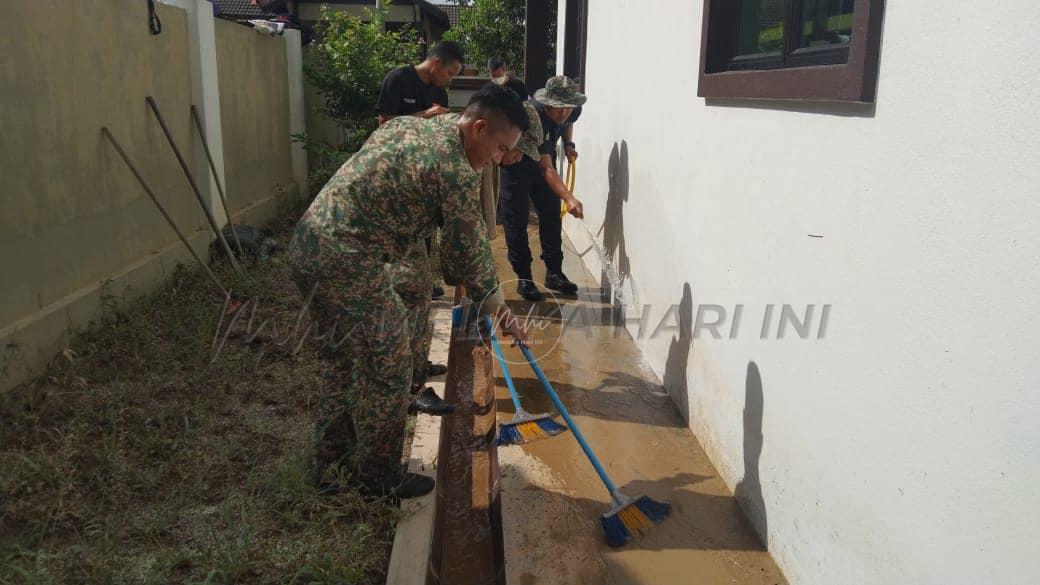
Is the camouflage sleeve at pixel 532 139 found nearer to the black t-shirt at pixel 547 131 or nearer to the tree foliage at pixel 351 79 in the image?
the black t-shirt at pixel 547 131

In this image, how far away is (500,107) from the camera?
8.80 feet

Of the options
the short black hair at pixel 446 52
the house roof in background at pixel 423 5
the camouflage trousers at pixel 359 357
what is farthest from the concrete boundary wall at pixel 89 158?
the house roof in background at pixel 423 5

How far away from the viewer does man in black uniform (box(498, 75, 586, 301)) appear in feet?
18.9

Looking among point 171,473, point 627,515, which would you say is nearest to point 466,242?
point 627,515

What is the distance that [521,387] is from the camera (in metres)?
4.51

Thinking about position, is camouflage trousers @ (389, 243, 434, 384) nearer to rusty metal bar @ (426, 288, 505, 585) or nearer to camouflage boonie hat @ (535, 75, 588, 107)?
rusty metal bar @ (426, 288, 505, 585)

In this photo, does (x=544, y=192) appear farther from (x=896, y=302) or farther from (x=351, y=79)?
(x=351, y=79)

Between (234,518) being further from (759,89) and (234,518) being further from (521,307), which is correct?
(521,307)

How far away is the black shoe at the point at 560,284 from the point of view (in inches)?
249

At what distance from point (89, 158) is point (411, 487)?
3.18m

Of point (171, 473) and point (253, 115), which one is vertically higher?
point (253, 115)

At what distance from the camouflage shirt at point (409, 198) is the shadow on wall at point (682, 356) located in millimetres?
1426

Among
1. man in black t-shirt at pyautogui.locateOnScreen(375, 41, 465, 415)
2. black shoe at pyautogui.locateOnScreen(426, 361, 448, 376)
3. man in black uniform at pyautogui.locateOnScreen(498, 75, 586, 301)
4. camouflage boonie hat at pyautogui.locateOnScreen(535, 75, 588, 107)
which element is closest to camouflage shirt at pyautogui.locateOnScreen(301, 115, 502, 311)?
black shoe at pyautogui.locateOnScreen(426, 361, 448, 376)

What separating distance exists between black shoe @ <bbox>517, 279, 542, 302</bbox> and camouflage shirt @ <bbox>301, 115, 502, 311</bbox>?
338 cm
